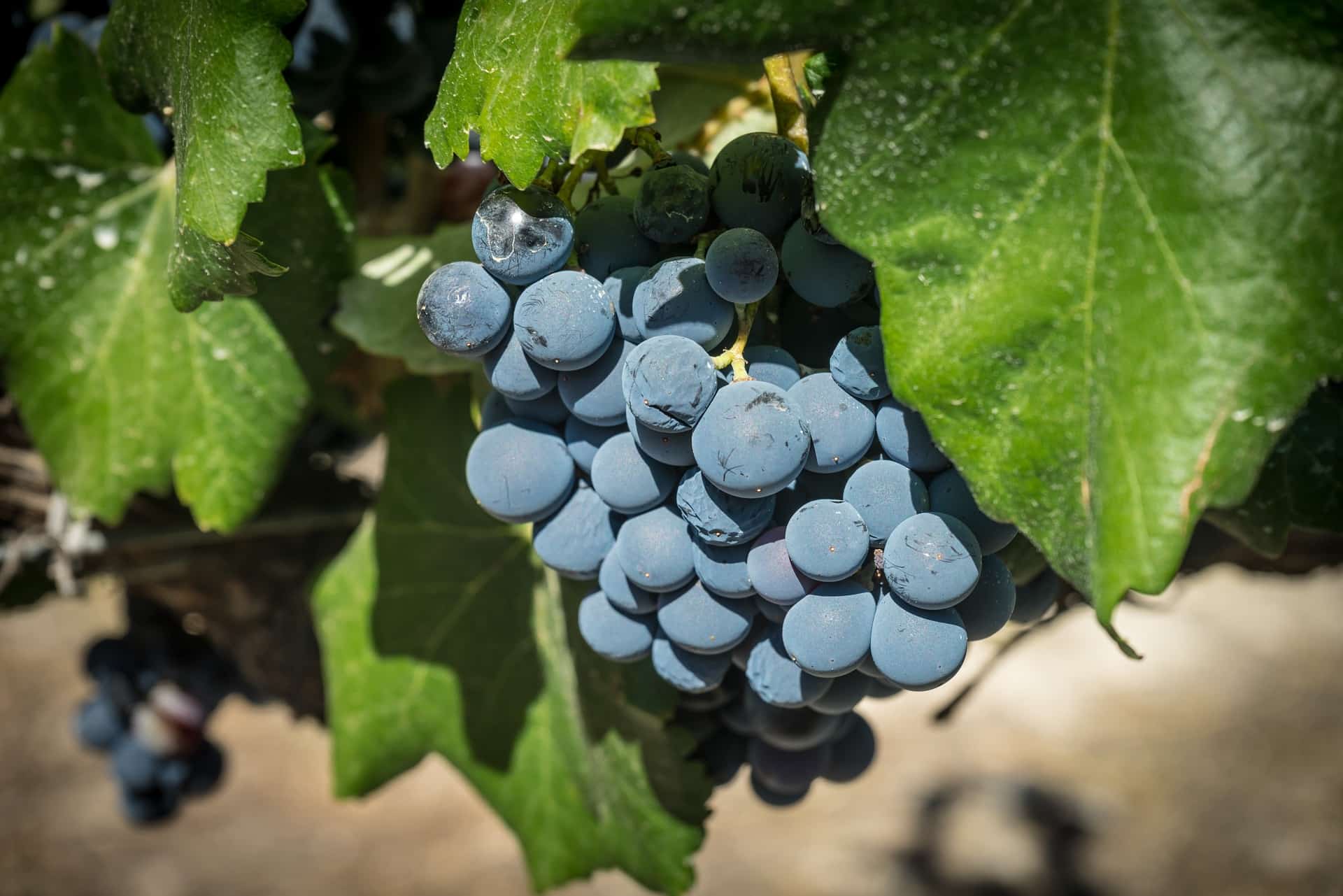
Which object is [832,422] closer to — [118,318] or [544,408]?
[544,408]

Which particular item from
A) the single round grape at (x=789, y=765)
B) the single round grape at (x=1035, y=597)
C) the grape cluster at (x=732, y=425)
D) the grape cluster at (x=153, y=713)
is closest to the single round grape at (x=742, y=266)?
the grape cluster at (x=732, y=425)

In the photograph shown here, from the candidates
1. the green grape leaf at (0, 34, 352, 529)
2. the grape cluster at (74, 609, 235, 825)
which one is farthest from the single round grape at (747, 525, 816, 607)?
the grape cluster at (74, 609, 235, 825)

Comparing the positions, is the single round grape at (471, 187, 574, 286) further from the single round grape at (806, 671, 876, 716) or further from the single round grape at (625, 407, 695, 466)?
the single round grape at (806, 671, 876, 716)

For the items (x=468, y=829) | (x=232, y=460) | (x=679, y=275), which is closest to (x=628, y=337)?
(x=679, y=275)

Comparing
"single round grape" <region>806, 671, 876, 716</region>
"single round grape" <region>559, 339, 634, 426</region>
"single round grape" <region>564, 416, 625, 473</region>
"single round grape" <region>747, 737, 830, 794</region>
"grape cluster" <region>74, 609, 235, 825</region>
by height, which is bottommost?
"grape cluster" <region>74, 609, 235, 825</region>

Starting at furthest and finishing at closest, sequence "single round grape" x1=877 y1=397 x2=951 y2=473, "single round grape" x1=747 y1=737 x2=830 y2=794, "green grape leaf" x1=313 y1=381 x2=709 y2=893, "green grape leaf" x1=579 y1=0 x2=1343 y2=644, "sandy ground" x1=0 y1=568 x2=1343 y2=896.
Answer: "sandy ground" x1=0 y1=568 x2=1343 y2=896 → "green grape leaf" x1=313 y1=381 x2=709 y2=893 → "single round grape" x1=747 y1=737 x2=830 y2=794 → "single round grape" x1=877 y1=397 x2=951 y2=473 → "green grape leaf" x1=579 y1=0 x2=1343 y2=644

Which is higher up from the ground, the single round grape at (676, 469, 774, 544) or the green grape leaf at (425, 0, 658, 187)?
the green grape leaf at (425, 0, 658, 187)

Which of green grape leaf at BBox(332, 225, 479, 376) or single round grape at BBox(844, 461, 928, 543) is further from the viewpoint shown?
green grape leaf at BBox(332, 225, 479, 376)
